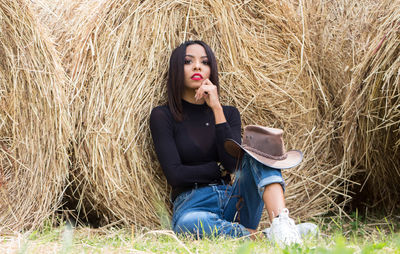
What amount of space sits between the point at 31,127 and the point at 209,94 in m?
0.76

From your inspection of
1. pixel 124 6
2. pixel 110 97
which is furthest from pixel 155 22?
Answer: pixel 110 97

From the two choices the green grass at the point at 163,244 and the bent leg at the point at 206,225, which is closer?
the green grass at the point at 163,244

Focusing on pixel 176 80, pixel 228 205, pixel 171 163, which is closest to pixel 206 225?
pixel 228 205

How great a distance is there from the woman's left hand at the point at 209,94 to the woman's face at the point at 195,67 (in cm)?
5

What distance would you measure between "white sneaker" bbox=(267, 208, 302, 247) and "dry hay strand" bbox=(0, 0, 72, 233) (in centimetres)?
90

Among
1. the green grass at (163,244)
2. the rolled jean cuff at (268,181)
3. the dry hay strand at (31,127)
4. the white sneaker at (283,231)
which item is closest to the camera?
the green grass at (163,244)

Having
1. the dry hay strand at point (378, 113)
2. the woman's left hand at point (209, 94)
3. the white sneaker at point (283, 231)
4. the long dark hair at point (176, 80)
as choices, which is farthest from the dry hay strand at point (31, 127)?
the dry hay strand at point (378, 113)

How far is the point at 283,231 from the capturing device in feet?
6.58

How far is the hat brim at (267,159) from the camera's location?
2.22 m

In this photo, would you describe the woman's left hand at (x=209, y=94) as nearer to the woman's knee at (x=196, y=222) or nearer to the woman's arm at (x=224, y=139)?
the woman's arm at (x=224, y=139)

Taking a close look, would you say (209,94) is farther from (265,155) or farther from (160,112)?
(265,155)

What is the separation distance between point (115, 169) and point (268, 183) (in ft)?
2.24

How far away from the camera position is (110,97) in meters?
2.52

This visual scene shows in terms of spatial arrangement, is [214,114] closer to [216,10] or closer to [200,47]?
[200,47]
